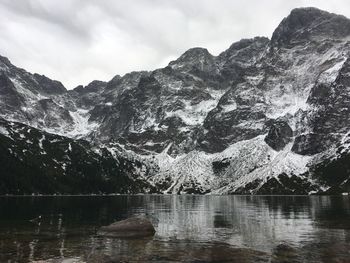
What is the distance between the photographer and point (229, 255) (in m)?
48.2

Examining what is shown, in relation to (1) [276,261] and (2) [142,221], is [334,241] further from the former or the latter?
(2) [142,221]

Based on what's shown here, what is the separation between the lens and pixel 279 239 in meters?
62.2

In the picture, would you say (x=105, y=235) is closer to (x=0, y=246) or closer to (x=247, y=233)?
(x=0, y=246)

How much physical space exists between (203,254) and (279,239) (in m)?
17.3

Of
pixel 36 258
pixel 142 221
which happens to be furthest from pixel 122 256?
pixel 142 221

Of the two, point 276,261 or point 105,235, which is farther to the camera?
point 105,235

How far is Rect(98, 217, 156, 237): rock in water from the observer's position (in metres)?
66.3

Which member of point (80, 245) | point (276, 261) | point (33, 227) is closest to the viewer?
point (276, 261)

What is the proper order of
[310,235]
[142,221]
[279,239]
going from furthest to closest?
[142,221], [310,235], [279,239]

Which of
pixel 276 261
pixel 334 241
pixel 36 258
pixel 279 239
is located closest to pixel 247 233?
pixel 279 239

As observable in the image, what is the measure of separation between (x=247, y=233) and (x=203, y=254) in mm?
22642

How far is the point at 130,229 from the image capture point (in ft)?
224

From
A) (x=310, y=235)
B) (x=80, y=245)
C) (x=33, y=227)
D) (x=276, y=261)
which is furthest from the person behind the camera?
(x=33, y=227)

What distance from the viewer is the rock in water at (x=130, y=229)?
66.3m
